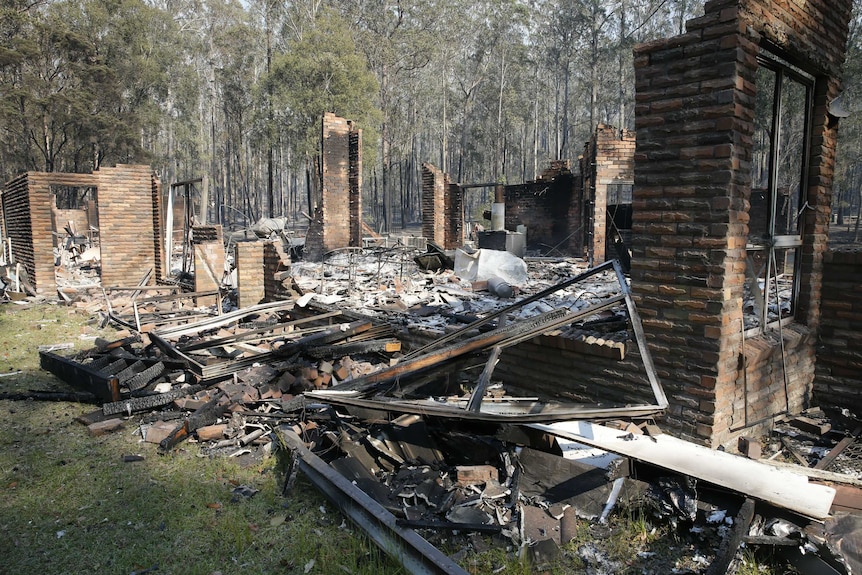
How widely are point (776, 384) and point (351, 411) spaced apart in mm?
3511

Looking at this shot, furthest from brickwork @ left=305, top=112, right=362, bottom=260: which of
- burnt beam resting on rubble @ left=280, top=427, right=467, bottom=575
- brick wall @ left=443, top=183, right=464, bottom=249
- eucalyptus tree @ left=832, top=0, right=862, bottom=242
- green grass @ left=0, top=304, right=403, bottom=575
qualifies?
eucalyptus tree @ left=832, top=0, right=862, bottom=242

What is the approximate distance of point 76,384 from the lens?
584 cm

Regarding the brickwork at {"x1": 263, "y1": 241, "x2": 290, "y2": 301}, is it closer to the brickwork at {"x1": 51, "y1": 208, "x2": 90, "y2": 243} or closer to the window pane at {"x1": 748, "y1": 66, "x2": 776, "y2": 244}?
the window pane at {"x1": 748, "y1": 66, "x2": 776, "y2": 244}

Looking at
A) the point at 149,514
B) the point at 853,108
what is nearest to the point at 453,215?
the point at 149,514

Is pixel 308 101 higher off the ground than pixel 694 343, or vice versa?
pixel 308 101

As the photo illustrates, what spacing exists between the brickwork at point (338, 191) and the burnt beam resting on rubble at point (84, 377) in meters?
11.4

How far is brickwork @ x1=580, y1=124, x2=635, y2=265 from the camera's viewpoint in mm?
16047

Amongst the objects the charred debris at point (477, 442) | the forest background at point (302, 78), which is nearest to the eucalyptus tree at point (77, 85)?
the forest background at point (302, 78)

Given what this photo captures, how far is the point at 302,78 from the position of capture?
26.2m

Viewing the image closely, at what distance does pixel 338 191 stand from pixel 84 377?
13.1 m

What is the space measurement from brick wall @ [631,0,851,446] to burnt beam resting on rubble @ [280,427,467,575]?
7.26 feet

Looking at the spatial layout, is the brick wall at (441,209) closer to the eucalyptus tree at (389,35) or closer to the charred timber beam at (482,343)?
the eucalyptus tree at (389,35)

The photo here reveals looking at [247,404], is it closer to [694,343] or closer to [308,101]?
[694,343]

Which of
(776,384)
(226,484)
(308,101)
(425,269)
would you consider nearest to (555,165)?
(425,269)
